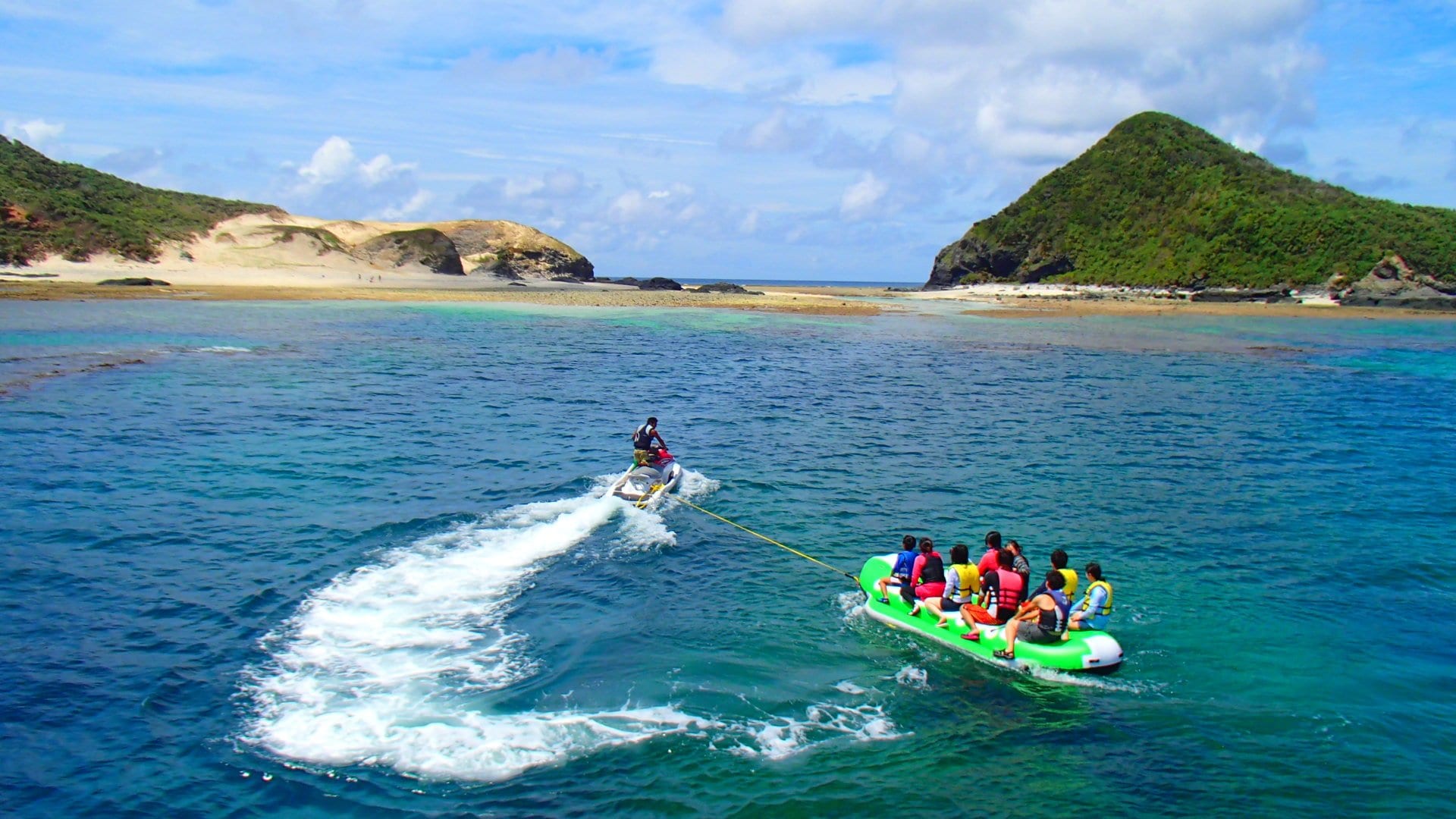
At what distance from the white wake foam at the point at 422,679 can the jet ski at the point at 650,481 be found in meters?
3.27

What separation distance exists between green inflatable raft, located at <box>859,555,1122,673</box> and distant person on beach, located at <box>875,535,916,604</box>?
0.09 metres

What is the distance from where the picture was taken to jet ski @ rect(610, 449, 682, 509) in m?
20.9

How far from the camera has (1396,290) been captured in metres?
82.8

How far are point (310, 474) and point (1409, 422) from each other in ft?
114

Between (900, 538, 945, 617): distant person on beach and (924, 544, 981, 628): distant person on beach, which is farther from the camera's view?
(900, 538, 945, 617): distant person on beach

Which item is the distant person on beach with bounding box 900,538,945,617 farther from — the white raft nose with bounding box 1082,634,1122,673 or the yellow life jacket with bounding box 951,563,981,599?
the white raft nose with bounding box 1082,634,1122,673

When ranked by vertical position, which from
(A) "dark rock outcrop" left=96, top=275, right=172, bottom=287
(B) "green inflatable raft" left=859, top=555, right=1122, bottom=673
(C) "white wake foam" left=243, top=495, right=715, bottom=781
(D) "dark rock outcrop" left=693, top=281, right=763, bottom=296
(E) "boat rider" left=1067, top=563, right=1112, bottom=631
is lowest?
(C) "white wake foam" left=243, top=495, right=715, bottom=781

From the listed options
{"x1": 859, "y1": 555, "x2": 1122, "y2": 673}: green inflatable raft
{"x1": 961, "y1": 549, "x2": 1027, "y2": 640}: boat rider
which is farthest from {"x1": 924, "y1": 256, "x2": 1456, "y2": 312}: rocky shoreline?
{"x1": 859, "y1": 555, "x2": 1122, "y2": 673}: green inflatable raft

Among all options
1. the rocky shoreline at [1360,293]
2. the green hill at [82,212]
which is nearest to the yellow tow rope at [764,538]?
the green hill at [82,212]

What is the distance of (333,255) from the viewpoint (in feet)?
322

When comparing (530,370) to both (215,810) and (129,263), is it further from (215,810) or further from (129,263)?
(129,263)

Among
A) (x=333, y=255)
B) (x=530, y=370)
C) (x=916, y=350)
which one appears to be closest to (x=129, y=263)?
(x=333, y=255)

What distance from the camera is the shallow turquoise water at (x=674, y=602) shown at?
10.3 meters

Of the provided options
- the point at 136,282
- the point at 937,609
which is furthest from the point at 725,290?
the point at 937,609
